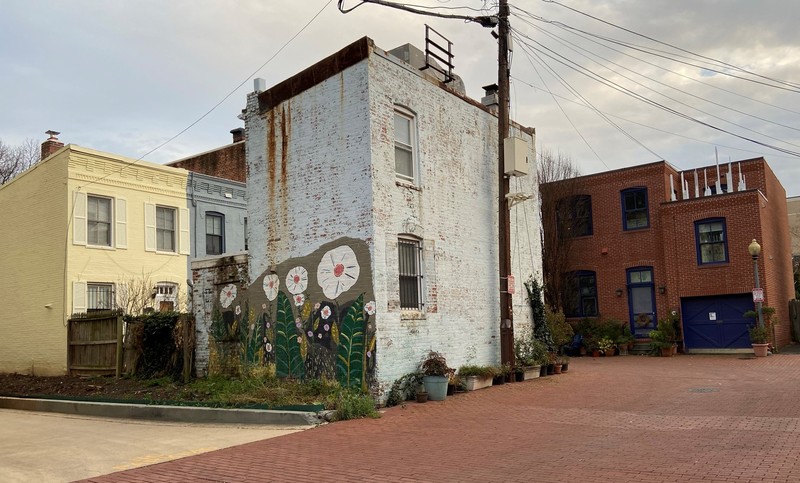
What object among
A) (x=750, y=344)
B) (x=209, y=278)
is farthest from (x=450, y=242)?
(x=750, y=344)

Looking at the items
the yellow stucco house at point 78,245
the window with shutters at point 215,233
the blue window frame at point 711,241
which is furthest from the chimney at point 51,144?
the blue window frame at point 711,241

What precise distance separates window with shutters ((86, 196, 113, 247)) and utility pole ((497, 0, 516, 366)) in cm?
1259

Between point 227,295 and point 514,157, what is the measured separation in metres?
7.62

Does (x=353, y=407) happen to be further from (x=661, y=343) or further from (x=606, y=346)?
(x=606, y=346)

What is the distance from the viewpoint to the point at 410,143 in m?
14.5

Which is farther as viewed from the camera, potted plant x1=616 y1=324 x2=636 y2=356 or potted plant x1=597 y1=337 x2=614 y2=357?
potted plant x1=616 y1=324 x2=636 y2=356

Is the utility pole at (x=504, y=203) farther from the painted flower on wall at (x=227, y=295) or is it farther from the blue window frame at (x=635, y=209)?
the blue window frame at (x=635, y=209)

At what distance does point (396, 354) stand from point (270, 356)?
3030mm

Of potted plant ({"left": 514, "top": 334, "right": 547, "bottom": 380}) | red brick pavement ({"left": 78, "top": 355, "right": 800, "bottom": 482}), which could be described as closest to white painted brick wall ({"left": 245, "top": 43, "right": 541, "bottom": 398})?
potted plant ({"left": 514, "top": 334, "right": 547, "bottom": 380})

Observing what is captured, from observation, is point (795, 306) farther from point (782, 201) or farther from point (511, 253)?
point (511, 253)

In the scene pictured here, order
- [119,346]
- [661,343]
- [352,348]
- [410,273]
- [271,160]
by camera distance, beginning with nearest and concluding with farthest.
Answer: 1. [352,348]
2. [410,273]
3. [271,160]
4. [119,346]
5. [661,343]

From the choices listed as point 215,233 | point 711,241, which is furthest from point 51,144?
point 711,241

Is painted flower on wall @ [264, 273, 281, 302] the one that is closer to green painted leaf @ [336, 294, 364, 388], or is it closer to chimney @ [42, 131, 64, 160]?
green painted leaf @ [336, 294, 364, 388]

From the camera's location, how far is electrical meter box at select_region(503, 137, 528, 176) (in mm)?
16234
